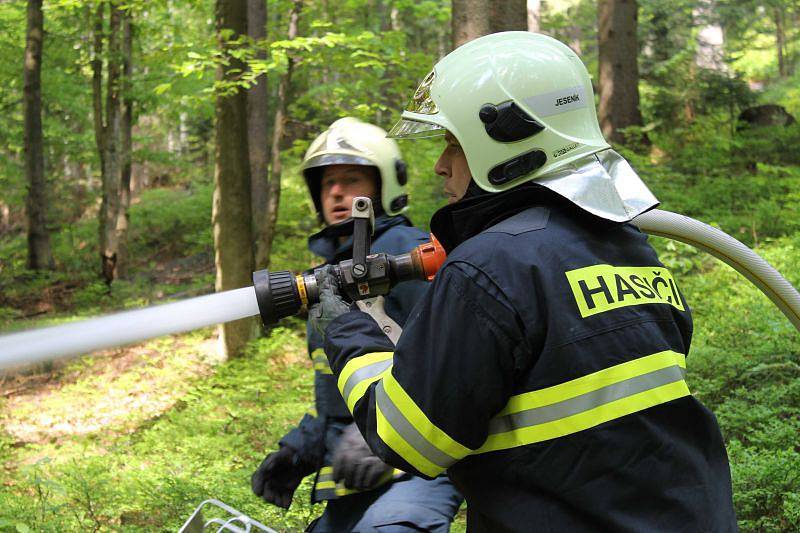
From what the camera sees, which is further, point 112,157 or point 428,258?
point 112,157

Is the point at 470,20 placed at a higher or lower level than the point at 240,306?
higher

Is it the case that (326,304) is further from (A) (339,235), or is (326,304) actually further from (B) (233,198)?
(B) (233,198)

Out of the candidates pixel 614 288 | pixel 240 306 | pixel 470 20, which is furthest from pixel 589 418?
pixel 470 20

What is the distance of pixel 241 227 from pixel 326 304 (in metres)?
6.74

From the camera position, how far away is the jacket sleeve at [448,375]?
1602mm

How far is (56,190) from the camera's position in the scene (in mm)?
19172

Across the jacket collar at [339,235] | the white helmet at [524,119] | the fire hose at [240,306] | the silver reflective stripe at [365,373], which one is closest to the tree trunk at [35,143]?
the jacket collar at [339,235]

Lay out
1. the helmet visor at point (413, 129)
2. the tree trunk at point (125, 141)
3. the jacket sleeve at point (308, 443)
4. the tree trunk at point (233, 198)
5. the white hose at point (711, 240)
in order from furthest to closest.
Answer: the tree trunk at point (125, 141)
the tree trunk at point (233, 198)
the jacket sleeve at point (308, 443)
the white hose at point (711, 240)
the helmet visor at point (413, 129)

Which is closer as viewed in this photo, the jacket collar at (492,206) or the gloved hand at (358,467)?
the jacket collar at (492,206)

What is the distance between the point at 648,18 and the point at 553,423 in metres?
16.8

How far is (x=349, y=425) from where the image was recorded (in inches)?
106

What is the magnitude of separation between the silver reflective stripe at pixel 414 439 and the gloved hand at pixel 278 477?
1.40 m

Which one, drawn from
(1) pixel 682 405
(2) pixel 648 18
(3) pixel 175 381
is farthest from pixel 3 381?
(2) pixel 648 18

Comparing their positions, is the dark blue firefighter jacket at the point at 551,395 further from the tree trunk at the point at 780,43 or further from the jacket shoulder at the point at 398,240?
the tree trunk at the point at 780,43
